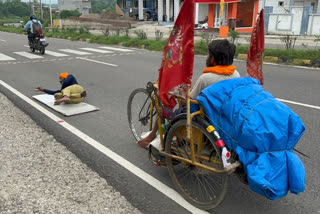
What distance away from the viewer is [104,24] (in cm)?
3634

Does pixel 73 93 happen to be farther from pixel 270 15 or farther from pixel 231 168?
pixel 270 15

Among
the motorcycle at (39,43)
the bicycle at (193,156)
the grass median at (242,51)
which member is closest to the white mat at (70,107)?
the bicycle at (193,156)

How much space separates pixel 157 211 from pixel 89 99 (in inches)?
170

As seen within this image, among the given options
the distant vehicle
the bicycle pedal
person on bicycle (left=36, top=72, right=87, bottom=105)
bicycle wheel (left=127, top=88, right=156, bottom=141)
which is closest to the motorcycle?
person on bicycle (left=36, top=72, right=87, bottom=105)

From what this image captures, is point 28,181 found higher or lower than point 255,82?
lower

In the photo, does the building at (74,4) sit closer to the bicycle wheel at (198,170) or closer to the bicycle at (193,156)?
the bicycle at (193,156)

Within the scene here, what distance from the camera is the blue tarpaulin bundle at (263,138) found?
2389 mm

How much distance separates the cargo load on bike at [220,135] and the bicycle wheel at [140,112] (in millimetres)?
605

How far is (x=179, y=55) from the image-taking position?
2814 mm

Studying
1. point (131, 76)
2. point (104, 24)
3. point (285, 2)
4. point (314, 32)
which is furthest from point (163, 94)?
point (104, 24)

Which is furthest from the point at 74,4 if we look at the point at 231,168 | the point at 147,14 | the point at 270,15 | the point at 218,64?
the point at 231,168

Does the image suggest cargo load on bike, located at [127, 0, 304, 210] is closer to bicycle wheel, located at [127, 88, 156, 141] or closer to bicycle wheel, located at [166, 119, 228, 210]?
bicycle wheel, located at [166, 119, 228, 210]

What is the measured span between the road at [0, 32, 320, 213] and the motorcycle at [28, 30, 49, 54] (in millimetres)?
2104

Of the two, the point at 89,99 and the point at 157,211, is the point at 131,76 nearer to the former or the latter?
the point at 89,99
